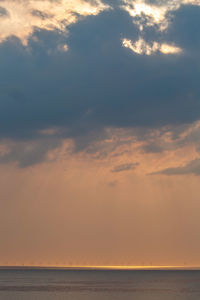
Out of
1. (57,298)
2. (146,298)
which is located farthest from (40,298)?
(146,298)

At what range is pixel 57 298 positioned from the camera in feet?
450

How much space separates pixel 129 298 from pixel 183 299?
51.4ft

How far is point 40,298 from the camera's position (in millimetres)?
136125

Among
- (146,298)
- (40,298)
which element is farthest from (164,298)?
(40,298)

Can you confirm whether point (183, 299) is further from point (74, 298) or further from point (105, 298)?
point (74, 298)

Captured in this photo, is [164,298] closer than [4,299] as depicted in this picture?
No

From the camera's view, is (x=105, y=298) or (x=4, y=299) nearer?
(x=4, y=299)

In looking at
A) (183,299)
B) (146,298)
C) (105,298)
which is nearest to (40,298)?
(105,298)

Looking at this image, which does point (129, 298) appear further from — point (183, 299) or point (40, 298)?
point (40, 298)

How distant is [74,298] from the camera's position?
138375 millimetres

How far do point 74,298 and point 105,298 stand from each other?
30.4ft

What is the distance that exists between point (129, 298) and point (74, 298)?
1636cm

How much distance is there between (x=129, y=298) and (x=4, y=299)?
118 feet

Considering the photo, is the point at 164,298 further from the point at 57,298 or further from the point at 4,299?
the point at 4,299
